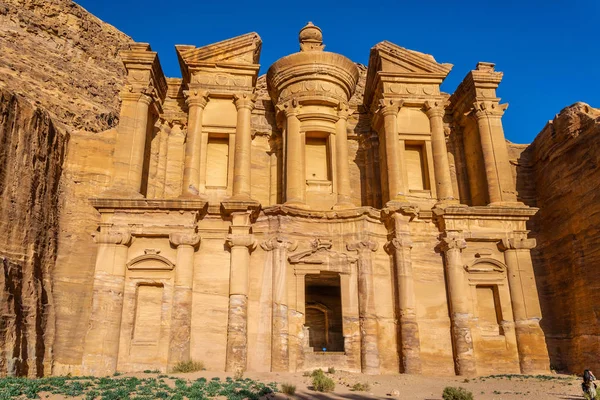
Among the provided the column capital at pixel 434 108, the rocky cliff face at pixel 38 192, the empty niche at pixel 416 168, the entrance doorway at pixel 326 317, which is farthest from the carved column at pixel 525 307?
the rocky cliff face at pixel 38 192

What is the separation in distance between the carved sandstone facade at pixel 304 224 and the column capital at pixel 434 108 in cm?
6

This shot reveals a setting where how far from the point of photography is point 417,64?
19.9 m

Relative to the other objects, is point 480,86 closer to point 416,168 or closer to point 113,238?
point 416,168

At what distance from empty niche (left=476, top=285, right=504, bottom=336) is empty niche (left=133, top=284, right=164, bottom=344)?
10.5 metres

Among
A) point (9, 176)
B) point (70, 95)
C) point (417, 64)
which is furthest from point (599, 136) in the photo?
point (70, 95)

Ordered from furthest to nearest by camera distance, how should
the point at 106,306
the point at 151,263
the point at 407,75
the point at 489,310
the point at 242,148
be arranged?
the point at 407,75
the point at 242,148
the point at 489,310
the point at 151,263
the point at 106,306

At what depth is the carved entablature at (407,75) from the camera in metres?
19.6

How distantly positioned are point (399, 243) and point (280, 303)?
4436 mm

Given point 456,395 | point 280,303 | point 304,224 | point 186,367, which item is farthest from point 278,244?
point 456,395

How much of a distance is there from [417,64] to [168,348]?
1409 cm

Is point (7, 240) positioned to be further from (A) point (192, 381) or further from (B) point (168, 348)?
(A) point (192, 381)

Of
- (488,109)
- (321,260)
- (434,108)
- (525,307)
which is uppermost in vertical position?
(434,108)

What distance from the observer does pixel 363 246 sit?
54.5 ft

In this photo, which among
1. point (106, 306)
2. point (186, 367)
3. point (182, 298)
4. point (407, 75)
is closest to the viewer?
point (186, 367)
